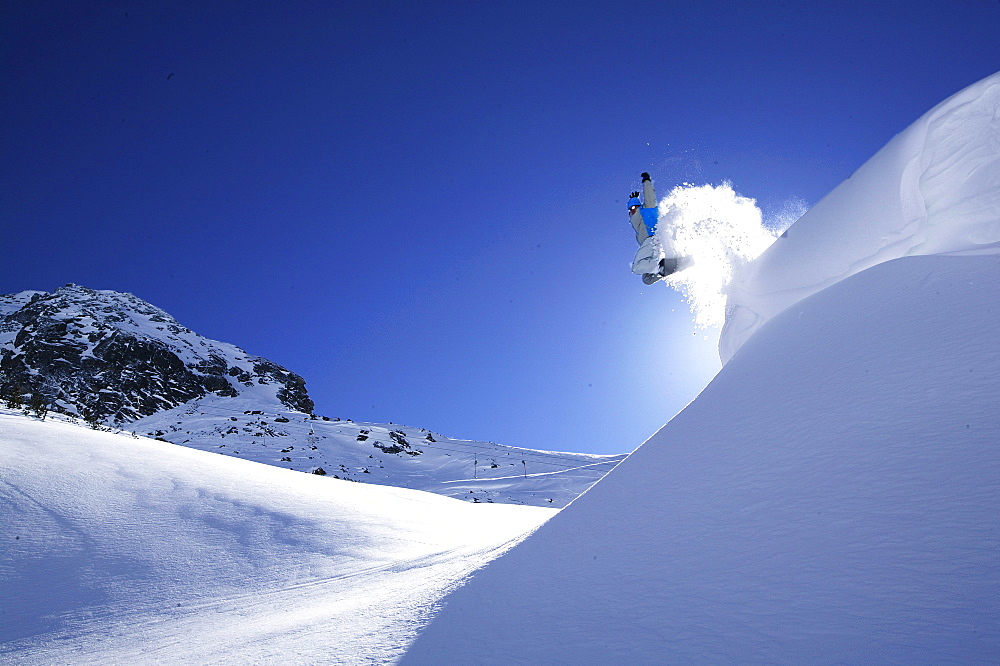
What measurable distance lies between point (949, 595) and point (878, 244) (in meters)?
4.29

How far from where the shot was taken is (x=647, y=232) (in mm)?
9344

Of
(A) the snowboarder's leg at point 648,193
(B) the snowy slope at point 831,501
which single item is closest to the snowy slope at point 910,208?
(B) the snowy slope at point 831,501

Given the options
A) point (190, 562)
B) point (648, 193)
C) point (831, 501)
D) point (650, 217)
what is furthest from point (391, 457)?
point (831, 501)

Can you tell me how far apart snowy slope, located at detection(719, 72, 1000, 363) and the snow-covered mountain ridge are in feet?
42.8

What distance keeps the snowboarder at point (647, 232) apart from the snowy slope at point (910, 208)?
327 cm

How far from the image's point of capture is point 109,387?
178 ft

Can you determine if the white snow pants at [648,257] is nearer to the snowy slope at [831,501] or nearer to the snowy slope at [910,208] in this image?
the snowy slope at [910,208]


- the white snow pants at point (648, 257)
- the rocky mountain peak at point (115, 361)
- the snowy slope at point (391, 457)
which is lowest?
the snowy slope at point (391, 457)

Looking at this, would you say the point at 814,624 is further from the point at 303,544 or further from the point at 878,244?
the point at 303,544

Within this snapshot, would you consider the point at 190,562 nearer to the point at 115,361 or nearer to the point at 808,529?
the point at 808,529

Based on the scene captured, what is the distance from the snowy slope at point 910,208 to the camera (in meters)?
3.79

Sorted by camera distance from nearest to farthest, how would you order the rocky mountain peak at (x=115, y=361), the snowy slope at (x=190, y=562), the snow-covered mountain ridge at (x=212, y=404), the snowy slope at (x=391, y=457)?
the snowy slope at (x=190, y=562) < the snowy slope at (x=391, y=457) < the snow-covered mountain ridge at (x=212, y=404) < the rocky mountain peak at (x=115, y=361)

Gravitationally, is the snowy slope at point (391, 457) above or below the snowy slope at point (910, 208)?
below

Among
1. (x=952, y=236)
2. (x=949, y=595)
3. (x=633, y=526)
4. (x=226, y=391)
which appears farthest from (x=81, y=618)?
(x=226, y=391)
